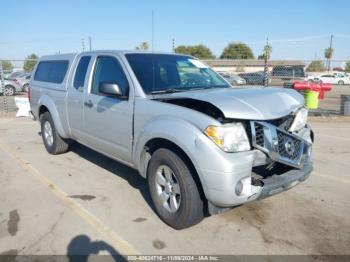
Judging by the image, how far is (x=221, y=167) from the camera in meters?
3.24

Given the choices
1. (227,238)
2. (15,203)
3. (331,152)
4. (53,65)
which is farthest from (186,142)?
(331,152)

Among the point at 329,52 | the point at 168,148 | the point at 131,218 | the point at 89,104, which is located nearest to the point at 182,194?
the point at 168,148

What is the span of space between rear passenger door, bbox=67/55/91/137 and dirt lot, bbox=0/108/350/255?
78 cm

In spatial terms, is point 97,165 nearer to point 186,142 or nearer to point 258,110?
point 186,142

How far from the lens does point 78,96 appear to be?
18.0 feet

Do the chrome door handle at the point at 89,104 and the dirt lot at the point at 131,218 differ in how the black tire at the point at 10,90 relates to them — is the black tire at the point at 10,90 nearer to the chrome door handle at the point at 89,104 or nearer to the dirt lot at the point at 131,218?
the dirt lot at the point at 131,218

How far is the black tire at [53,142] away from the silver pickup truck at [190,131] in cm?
142

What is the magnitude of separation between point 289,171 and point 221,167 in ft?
3.24

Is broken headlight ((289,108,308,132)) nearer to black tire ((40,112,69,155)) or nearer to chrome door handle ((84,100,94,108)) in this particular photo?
chrome door handle ((84,100,94,108))

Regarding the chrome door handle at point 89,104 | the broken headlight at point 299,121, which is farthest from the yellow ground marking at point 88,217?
the broken headlight at point 299,121

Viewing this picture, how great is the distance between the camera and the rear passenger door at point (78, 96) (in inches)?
213

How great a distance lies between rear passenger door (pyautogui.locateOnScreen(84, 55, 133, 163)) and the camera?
443 cm

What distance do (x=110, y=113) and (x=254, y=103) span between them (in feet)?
6.59

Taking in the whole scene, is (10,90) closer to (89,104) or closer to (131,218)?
(89,104)
